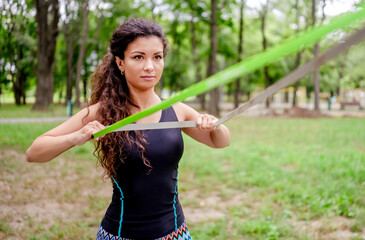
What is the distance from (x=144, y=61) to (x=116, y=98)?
28 cm

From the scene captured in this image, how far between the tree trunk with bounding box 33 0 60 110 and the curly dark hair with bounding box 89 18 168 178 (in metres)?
4.80

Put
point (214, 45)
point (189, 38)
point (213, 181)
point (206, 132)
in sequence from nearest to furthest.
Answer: point (206, 132) < point (213, 181) < point (214, 45) < point (189, 38)

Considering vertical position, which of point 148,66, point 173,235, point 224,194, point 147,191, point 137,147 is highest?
point 148,66

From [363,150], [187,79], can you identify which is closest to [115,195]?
[363,150]

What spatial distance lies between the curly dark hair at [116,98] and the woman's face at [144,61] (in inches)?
1.6

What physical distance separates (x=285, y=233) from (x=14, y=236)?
337cm

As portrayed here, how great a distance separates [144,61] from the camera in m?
1.78

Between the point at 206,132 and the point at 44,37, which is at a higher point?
the point at 44,37

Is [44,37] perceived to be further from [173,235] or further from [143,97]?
[173,235]

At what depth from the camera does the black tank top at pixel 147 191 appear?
180 centimetres

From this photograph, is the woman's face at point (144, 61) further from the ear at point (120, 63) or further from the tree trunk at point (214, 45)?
the tree trunk at point (214, 45)

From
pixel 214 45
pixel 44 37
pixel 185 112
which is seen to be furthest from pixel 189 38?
pixel 185 112

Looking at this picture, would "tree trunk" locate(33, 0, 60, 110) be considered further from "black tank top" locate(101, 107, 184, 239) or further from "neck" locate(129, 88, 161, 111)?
"black tank top" locate(101, 107, 184, 239)

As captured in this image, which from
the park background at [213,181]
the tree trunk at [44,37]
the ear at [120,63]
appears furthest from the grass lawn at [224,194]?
the ear at [120,63]
